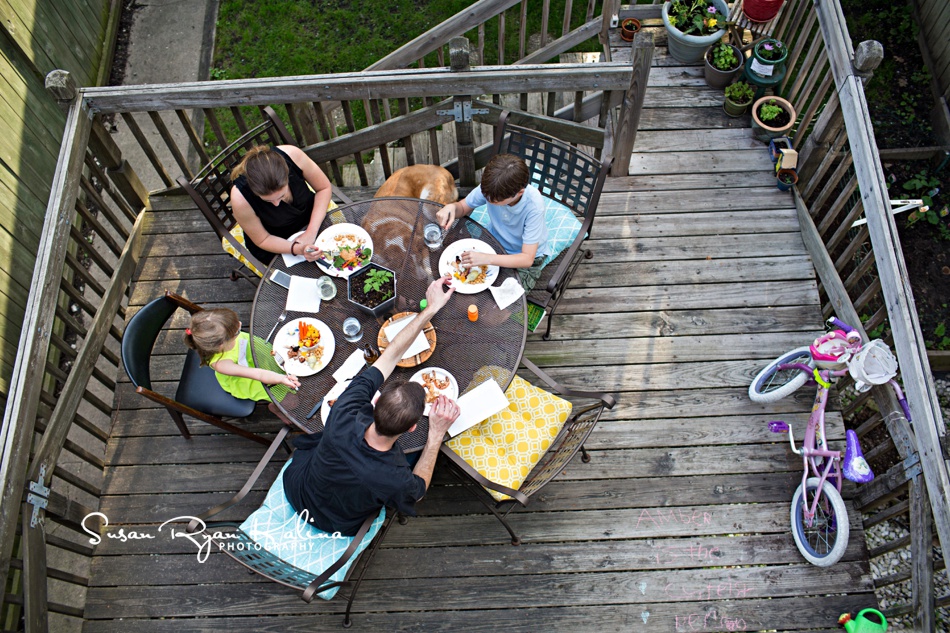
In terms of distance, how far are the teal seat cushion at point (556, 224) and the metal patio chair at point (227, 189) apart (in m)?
0.89

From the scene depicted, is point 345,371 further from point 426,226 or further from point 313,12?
point 313,12

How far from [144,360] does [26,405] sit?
0.59m

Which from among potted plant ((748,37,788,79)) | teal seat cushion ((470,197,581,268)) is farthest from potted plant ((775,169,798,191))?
teal seat cushion ((470,197,581,268))

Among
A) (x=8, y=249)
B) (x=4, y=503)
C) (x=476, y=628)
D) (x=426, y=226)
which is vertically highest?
(x=426, y=226)

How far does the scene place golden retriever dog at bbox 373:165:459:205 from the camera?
3.99 meters

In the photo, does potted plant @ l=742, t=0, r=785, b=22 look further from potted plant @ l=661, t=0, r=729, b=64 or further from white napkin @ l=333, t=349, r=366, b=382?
white napkin @ l=333, t=349, r=366, b=382

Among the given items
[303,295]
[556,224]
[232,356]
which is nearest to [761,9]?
[556,224]

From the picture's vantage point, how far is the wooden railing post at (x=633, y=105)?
3.70 m

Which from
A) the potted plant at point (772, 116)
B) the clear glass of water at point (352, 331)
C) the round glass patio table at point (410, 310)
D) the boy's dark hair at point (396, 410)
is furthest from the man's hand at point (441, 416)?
the potted plant at point (772, 116)

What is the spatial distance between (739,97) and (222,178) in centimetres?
393

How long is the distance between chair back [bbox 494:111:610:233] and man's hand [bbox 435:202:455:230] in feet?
→ 2.11

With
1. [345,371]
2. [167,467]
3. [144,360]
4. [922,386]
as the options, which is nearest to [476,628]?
[345,371]

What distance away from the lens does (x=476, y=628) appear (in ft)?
11.0

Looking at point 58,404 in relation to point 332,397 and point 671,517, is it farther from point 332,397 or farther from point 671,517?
point 671,517
